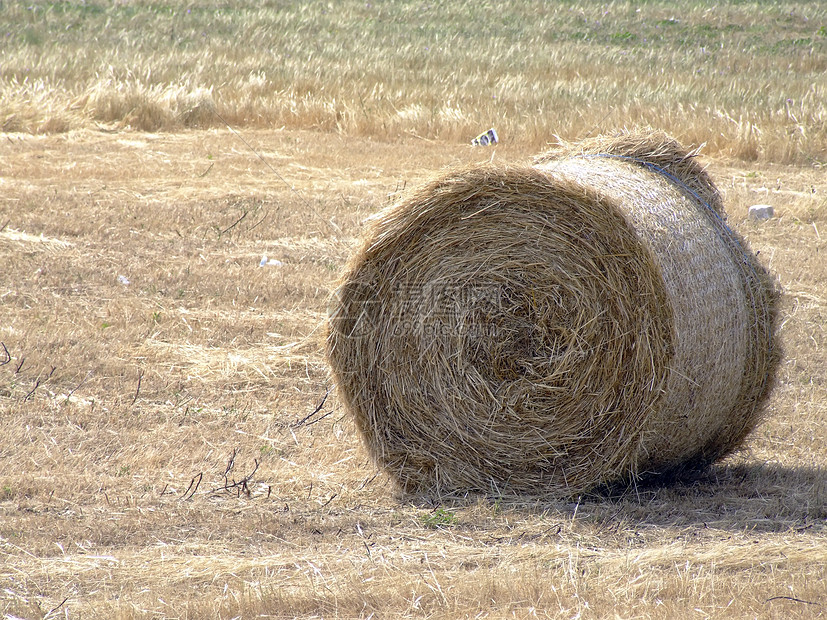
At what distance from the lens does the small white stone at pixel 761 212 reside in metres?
8.98

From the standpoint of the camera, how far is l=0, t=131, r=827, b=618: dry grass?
3.21 m

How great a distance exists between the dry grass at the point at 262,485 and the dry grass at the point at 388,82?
4.44 m

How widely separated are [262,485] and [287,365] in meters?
1.58

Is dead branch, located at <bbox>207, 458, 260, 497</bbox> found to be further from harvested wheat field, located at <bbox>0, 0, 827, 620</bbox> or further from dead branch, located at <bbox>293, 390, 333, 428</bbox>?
dead branch, located at <bbox>293, 390, 333, 428</bbox>

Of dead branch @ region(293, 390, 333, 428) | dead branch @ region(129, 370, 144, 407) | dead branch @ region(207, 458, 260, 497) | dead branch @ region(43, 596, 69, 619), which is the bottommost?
dead branch @ region(129, 370, 144, 407)

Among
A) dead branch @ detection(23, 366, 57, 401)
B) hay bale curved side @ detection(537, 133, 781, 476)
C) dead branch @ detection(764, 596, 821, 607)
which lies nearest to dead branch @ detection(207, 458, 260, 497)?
dead branch @ detection(23, 366, 57, 401)

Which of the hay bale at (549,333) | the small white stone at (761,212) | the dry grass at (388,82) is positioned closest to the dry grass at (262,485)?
the hay bale at (549,333)

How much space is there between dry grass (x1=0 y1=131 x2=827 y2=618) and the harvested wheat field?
17mm

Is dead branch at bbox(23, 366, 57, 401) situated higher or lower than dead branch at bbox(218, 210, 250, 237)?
higher

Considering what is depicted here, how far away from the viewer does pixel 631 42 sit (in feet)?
83.3

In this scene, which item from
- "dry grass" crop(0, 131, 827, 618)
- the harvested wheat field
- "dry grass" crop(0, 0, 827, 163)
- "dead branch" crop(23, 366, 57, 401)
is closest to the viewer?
"dry grass" crop(0, 131, 827, 618)

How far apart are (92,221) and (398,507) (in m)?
5.42

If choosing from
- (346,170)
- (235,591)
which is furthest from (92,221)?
(235,591)

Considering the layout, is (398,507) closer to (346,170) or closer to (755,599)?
(755,599)
